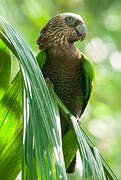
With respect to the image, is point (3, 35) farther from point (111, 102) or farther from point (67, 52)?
point (111, 102)

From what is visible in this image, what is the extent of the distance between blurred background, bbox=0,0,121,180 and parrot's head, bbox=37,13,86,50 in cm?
273

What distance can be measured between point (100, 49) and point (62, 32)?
421 centimetres

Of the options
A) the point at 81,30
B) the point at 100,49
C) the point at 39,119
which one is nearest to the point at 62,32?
the point at 81,30

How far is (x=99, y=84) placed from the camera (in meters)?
6.87

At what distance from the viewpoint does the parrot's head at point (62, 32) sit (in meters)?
2.86

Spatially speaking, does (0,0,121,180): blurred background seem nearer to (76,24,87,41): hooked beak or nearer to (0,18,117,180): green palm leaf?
(76,24,87,41): hooked beak

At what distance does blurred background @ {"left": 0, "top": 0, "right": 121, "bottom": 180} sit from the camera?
6025mm

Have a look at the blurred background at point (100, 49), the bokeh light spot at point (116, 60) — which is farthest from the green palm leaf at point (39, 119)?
the bokeh light spot at point (116, 60)

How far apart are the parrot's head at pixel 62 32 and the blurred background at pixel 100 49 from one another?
2.73 m

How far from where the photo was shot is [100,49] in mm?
7094

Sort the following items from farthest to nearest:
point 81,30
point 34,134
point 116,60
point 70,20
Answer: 1. point 116,60
2. point 70,20
3. point 81,30
4. point 34,134

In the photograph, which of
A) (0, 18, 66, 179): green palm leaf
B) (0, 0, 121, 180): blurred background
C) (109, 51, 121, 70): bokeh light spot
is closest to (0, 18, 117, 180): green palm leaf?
(0, 18, 66, 179): green palm leaf

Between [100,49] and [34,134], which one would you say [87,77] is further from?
[100,49]

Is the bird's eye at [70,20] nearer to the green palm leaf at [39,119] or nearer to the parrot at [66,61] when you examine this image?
the parrot at [66,61]
